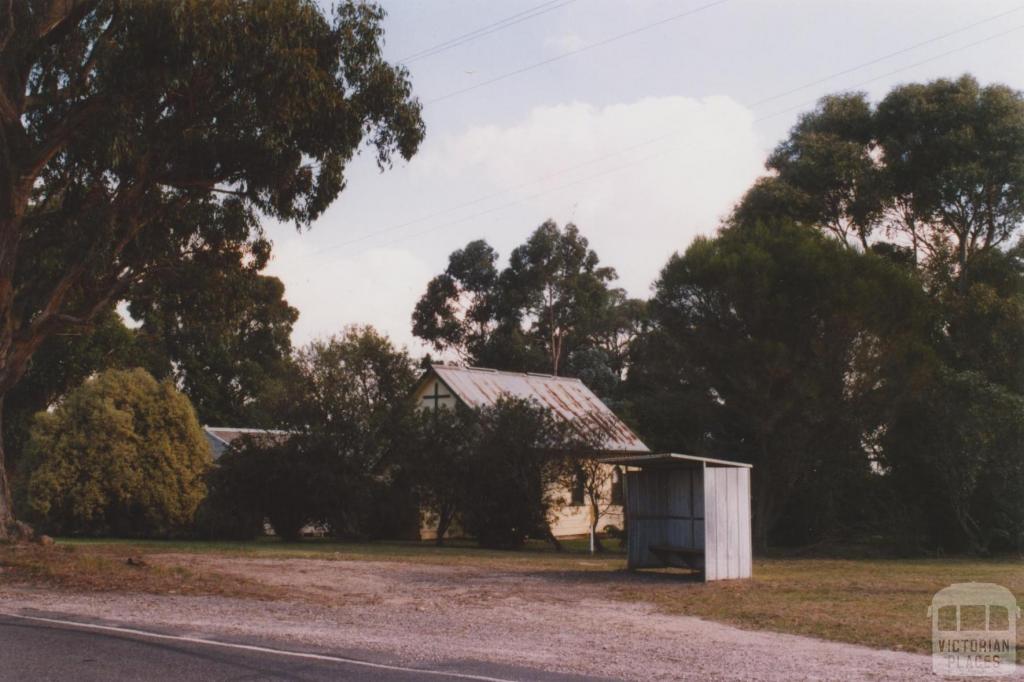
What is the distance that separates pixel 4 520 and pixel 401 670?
14461 mm

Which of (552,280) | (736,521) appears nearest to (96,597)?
(736,521)

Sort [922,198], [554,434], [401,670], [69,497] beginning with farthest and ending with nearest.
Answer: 1. [922,198]
2. [69,497]
3. [554,434]
4. [401,670]

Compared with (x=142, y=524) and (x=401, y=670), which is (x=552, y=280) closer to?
(x=142, y=524)

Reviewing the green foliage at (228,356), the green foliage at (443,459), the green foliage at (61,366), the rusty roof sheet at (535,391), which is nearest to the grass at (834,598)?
the green foliage at (443,459)

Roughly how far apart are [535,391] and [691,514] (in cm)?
1914

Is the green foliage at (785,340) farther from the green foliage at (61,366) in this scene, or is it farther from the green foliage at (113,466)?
the green foliage at (61,366)

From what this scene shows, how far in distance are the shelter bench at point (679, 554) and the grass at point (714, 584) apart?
0.37 meters

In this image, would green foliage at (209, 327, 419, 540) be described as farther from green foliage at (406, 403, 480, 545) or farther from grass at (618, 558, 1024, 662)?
grass at (618, 558, 1024, 662)

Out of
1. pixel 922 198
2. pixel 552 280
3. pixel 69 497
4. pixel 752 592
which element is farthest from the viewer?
pixel 552 280

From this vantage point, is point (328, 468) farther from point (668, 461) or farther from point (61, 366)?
point (61, 366)

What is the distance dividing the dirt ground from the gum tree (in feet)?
23.4

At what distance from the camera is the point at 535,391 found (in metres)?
38.4

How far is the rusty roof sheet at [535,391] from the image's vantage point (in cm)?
3562

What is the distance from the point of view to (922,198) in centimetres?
3591
